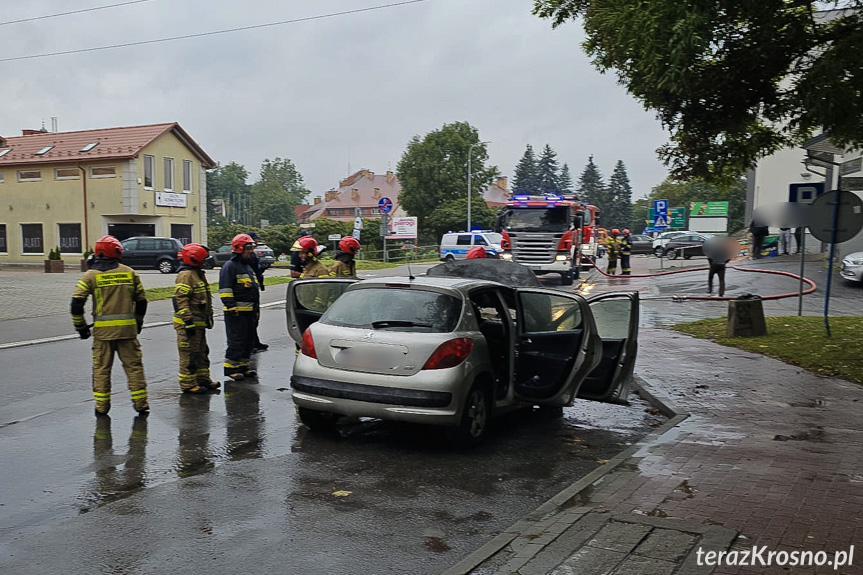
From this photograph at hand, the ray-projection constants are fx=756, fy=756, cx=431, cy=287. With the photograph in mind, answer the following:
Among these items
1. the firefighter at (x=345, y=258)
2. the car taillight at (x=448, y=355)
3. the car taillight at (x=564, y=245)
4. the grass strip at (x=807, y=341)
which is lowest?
the grass strip at (x=807, y=341)

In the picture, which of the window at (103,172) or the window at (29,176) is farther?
the window at (29,176)

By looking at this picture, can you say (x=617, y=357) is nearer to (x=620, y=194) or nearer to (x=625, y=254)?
(x=625, y=254)

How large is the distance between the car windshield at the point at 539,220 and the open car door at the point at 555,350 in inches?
753

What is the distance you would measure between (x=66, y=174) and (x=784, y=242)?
126ft

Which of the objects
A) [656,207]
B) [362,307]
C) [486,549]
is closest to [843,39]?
[362,307]

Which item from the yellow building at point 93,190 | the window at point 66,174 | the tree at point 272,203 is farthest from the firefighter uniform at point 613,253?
the tree at point 272,203

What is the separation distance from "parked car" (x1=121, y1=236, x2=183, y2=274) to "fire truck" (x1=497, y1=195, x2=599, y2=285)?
54.2ft

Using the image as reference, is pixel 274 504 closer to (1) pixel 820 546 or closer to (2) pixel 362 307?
(2) pixel 362 307

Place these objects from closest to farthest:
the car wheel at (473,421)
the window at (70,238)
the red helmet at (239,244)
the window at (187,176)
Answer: the car wheel at (473,421), the red helmet at (239,244), the window at (70,238), the window at (187,176)

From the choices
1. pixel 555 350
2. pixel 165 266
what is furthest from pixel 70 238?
pixel 555 350

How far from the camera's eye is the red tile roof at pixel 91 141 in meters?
42.5

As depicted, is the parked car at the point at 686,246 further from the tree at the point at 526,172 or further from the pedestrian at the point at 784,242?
the tree at the point at 526,172

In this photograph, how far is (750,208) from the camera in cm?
5053

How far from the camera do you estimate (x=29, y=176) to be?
44.3m
